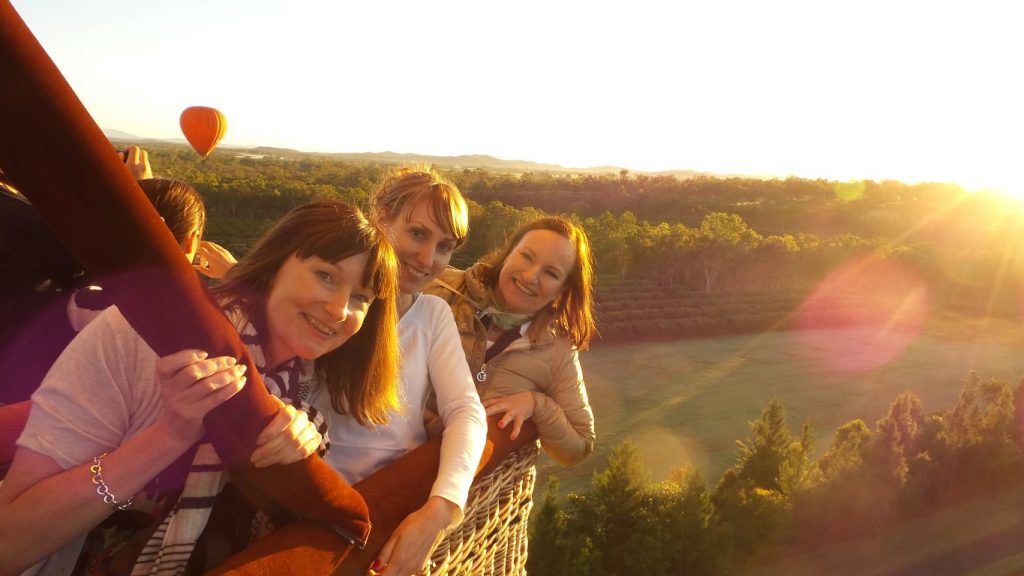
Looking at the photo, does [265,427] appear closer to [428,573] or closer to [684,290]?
[428,573]

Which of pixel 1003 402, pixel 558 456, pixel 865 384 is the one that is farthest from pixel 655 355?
pixel 558 456

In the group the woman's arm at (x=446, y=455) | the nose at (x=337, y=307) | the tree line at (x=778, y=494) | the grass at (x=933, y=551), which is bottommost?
the grass at (x=933, y=551)

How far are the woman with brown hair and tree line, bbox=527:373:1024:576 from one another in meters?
5.83

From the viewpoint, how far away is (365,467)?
72.8 inches

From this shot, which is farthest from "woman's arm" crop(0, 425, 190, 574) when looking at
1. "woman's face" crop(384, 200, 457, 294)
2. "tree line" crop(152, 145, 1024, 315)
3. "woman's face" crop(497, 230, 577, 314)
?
"woman's face" crop(497, 230, 577, 314)

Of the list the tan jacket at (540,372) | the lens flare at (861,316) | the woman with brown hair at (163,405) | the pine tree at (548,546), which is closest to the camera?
the woman with brown hair at (163,405)

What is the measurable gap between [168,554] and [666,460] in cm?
1159

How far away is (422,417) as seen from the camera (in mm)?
2051

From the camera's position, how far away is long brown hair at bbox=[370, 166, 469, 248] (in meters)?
2.40

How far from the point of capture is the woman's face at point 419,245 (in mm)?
2318

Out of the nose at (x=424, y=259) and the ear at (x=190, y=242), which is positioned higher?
the ear at (x=190, y=242)

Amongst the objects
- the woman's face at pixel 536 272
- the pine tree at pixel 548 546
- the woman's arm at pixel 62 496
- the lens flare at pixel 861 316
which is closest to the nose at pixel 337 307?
the woman's arm at pixel 62 496

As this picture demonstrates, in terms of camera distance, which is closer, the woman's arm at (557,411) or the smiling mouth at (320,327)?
the smiling mouth at (320,327)

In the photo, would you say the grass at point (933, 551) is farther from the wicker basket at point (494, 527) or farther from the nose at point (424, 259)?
the nose at point (424, 259)
